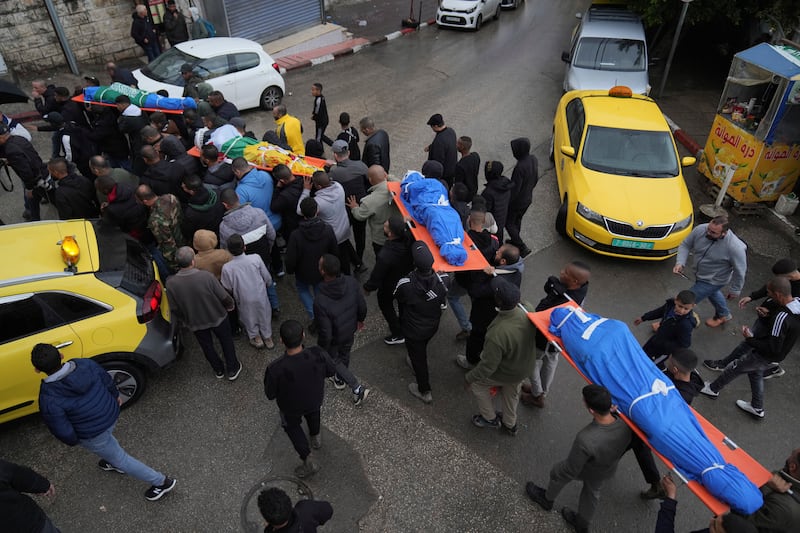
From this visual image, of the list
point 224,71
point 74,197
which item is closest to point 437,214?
point 74,197

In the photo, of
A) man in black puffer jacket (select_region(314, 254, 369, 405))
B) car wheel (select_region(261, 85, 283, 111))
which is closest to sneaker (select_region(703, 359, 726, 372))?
man in black puffer jacket (select_region(314, 254, 369, 405))

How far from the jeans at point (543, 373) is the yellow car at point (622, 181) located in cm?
289

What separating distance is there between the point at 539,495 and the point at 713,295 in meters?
3.46

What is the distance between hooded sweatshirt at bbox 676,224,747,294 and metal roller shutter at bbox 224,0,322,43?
1269 cm

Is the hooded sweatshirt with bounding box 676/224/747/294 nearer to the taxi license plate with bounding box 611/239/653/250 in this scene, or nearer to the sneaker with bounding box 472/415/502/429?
the taxi license plate with bounding box 611/239/653/250

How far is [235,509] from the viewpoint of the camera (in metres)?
4.48

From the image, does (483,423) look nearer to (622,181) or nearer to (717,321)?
(717,321)

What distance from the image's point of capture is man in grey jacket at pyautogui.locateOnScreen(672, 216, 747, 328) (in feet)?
18.8

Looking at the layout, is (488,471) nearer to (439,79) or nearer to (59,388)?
(59,388)

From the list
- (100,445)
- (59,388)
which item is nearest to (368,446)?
(100,445)

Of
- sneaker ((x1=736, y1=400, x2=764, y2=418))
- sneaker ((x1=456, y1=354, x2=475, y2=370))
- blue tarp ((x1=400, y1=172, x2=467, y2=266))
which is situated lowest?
sneaker ((x1=736, y1=400, x2=764, y2=418))

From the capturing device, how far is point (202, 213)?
5793 millimetres

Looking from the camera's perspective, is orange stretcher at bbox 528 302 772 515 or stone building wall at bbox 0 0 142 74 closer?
orange stretcher at bbox 528 302 772 515

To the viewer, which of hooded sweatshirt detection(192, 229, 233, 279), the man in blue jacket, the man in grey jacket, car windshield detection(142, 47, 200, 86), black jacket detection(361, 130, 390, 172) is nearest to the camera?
the man in blue jacket
